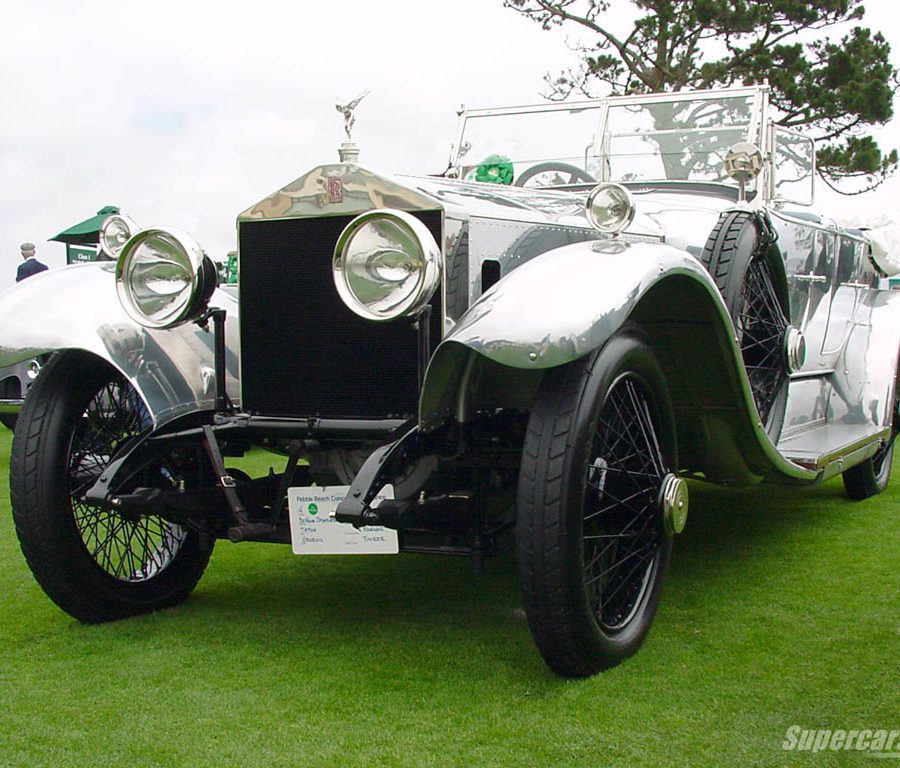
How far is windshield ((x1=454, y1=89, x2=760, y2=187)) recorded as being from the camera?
505 cm

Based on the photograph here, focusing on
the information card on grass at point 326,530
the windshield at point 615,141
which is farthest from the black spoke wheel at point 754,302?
the information card on grass at point 326,530

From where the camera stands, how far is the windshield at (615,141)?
5.05 metres

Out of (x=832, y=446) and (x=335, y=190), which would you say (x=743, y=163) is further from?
(x=335, y=190)

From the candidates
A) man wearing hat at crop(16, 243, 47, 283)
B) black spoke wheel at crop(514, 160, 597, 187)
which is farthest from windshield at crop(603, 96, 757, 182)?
man wearing hat at crop(16, 243, 47, 283)

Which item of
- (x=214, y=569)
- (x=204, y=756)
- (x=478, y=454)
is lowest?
(x=214, y=569)

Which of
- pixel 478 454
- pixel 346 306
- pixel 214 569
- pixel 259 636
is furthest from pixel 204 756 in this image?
pixel 214 569

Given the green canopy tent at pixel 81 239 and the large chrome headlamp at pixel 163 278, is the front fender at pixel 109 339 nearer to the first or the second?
the large chrome headlamp at pixel 163 278

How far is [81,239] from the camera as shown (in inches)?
500

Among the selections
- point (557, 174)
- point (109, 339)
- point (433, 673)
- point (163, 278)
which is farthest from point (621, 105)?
point (433, 673)

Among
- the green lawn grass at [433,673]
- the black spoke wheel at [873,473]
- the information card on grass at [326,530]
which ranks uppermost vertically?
the information card on grass at [326,530]

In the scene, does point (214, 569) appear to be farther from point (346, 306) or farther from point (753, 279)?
point (753, 279)

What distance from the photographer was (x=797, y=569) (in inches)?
162

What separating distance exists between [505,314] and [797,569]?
1.98 m

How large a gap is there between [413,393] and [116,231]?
1263 millimetres
